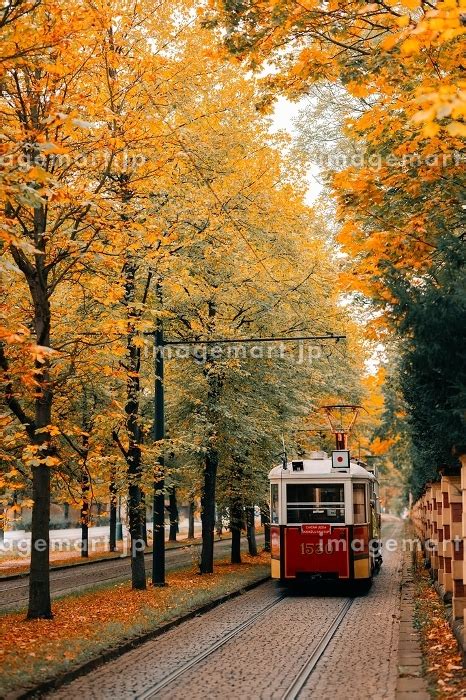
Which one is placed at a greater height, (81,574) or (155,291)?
(155,291)

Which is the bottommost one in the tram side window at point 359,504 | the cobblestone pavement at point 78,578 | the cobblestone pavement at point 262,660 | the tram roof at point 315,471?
the cobblestone pavement at point 78,578

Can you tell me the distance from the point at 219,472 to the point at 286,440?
10.2ft

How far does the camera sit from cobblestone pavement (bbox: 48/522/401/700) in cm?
920

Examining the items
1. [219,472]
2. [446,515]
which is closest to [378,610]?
[446,515]

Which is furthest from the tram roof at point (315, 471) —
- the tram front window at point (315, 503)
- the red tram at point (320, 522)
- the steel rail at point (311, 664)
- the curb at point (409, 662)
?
the steel rail at point (311, 664)

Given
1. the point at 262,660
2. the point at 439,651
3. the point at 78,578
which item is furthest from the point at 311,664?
the point at 78,578

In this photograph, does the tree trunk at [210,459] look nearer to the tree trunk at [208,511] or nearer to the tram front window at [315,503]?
the tree trunk at [208,511]

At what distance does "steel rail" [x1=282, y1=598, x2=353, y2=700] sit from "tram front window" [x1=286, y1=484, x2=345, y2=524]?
14.9ft

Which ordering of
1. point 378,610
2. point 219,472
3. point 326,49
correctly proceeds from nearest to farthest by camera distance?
point 326,49 → point 378,610 → point 219,472

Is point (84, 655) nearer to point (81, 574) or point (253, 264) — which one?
point (253, 264)

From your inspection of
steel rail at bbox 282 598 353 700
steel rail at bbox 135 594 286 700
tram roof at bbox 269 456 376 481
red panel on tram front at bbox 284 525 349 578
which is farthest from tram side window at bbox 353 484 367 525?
steel rail at bbox 282 598 353 700

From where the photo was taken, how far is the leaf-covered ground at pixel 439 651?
8633mm

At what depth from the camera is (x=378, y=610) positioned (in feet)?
57.3

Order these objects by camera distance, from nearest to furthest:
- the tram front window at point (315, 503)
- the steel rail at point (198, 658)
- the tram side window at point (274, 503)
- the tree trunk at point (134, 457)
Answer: the steel rail at point (198, 658), the tree trunk at point (134, 457), the tram front window at point (315, 503), the tram side window at point (274, 503)
